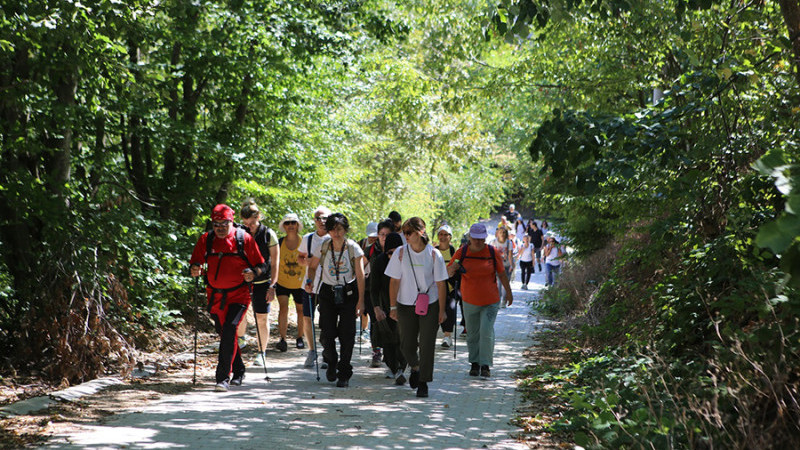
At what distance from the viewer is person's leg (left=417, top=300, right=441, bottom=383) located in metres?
9.22

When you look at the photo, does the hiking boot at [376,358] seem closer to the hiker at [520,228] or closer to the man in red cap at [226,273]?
the man in red cap at [226,273]

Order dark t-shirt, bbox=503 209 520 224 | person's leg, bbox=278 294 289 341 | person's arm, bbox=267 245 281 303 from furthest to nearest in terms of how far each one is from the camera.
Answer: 1. dark t-shirt, bbox=503 209 520 224
2. person's leg, bbox=278 294 289 341
3. person's arm, bbox=267 245 281 303

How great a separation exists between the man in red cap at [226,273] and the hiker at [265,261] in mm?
1065

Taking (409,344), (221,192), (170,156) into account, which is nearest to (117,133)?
(170,156)

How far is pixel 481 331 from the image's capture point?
10.7 meters

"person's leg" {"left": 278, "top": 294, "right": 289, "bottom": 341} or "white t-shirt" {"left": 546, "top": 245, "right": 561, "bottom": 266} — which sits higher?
"white t-shirt" {"left": 546, "top": 245, "right": 561, "bottom": 266}

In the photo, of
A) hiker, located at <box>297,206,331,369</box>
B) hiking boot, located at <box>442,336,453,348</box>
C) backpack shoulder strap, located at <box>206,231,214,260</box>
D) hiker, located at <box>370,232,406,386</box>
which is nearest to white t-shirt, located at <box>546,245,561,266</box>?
hiking boot, located at <box>442,336,453,348</box>

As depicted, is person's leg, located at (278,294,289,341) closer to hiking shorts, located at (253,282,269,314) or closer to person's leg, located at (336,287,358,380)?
hiking shorts, located at (253,282,269,314)

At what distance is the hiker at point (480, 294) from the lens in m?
10.7

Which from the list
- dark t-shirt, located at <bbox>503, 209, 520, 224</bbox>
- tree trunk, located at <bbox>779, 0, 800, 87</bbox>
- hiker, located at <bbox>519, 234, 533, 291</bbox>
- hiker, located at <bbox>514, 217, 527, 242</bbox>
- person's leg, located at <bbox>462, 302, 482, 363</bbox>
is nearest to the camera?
tree trunk, located at <bbox>779, 0, 800, 87</bbox>

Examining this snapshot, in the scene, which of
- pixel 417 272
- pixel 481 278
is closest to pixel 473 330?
pixel 481 278

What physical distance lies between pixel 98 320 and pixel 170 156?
5525mm

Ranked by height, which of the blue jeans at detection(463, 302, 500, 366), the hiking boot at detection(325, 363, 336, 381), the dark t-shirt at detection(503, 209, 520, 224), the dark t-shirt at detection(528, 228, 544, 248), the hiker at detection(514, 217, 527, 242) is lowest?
the hiking boot at detection(325, 363, 336, 381)

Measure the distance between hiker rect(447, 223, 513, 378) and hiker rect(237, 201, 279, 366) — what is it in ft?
7.44
